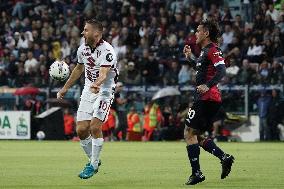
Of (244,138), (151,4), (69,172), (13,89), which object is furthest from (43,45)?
(69,172)

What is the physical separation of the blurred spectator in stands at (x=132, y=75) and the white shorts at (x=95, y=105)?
1746 centimetres

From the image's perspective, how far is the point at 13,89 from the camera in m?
32.3

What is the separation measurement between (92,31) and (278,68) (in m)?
16.4

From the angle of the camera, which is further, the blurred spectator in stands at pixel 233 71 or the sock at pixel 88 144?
the blurred spectator in stands at pixel 233 71

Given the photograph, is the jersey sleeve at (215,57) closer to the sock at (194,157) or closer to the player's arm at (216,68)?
the player's arm at (216,68)

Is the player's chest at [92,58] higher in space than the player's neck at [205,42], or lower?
lower

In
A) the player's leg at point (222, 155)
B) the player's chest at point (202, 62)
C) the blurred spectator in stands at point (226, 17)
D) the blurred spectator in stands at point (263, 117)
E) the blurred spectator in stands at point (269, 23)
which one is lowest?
the blurred spectator in stands at point (263, 117)

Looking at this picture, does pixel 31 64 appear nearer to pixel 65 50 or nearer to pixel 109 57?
pixel 65 50

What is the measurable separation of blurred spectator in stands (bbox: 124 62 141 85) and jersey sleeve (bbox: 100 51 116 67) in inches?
702

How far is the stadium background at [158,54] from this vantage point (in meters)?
29.5

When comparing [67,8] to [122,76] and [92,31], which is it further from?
[92,31]

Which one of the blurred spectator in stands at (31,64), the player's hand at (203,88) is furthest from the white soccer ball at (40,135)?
the player's hand at (203,88)

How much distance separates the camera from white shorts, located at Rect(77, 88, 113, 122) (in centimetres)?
1324

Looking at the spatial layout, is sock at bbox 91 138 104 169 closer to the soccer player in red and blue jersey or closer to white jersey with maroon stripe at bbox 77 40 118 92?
white jersey with maroon stripe at bbox 77 40 118 92
